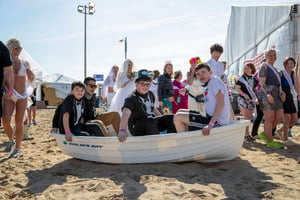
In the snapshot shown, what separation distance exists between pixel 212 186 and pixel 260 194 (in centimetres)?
43

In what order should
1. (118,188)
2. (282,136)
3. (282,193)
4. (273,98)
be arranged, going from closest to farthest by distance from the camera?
1. (282,193)
2. (118,188)
3. (273,98)
4. (282,136)

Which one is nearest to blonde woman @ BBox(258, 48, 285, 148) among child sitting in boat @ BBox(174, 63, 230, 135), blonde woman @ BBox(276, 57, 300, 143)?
blonde woman @ BBox(276, 57, 300, 143)

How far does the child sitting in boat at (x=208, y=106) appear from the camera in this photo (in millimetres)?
3563

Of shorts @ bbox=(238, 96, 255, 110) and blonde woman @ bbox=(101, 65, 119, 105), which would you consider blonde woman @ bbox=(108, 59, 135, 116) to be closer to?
blonde woman @ bbox=(101, 65, 119, 105)

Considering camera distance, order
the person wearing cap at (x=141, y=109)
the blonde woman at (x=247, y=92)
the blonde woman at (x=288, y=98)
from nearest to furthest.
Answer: the person wearing cap at (x=141, y=109) → the blonde woman at (x=288, y=98) → the blonde woman at (x=247, y=92)

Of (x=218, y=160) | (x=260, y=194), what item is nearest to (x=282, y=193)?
(x=260, y=194)

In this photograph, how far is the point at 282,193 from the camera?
101 inches

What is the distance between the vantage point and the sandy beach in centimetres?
260

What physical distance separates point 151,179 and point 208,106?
48.1 inches

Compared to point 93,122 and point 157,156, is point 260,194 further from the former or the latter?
point 93,122

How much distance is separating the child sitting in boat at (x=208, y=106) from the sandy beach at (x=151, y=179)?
49 centimetres

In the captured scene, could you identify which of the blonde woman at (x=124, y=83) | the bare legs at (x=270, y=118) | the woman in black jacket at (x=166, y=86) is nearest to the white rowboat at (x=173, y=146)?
the blonde woman at (x=124, y=83)

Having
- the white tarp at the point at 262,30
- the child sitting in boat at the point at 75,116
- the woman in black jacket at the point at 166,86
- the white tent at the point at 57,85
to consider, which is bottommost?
the child sitting in boat at the point at 75,116

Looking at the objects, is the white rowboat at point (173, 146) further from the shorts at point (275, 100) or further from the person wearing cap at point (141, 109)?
the shorts at point (275, 100)
